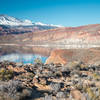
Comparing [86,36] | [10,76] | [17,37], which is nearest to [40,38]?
[17,37]

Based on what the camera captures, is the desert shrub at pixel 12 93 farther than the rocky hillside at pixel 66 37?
No

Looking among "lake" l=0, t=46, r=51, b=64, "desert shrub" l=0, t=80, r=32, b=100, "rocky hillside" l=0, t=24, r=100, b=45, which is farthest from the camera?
"rocky hillside" l=0, t=24, r=100, b=45

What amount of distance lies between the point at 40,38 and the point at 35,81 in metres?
128

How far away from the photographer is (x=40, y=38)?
136750 millimetres

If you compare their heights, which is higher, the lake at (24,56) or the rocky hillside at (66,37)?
the rocky hillside at (66,37)

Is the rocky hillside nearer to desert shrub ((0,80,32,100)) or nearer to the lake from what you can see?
the lake

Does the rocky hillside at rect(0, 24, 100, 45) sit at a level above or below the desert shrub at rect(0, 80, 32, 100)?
above

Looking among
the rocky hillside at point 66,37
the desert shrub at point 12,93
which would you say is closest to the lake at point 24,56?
the desert shrub at point 12,93

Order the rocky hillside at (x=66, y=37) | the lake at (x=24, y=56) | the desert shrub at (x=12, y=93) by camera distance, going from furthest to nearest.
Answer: the rocky hillside at (x=66, y=37) → the lake at (x=24, y=56) → the desert shrub at (x=12, y=93)

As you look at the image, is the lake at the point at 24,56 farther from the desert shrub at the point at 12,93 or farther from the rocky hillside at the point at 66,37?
the rocky hillside at the point at 66,37

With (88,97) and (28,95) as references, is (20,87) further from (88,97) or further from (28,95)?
(88,97)

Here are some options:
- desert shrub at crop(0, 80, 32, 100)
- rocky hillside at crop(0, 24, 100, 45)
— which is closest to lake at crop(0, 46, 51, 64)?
desert shrub at crop(0, 80, 32, 100)

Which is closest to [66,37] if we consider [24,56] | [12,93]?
[24,56]

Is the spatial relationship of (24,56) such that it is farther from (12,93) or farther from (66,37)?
(66,37)
